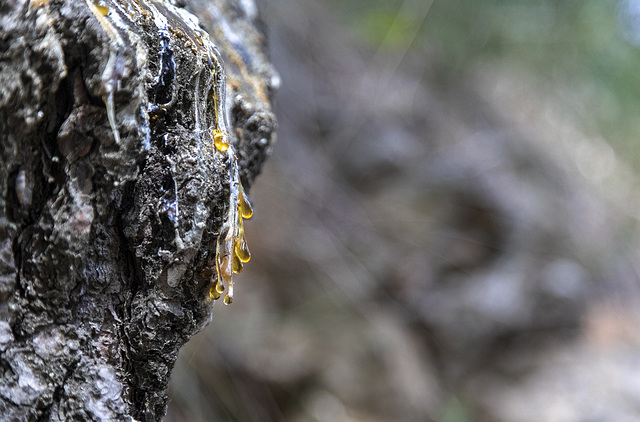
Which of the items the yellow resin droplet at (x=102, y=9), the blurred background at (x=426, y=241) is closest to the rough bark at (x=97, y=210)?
the yellow resin droplet at (x=102, y=9)

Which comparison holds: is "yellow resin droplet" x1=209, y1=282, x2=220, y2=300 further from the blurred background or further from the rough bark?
the blurred background

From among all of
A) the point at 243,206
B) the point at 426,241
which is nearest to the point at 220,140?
the point at 243,206

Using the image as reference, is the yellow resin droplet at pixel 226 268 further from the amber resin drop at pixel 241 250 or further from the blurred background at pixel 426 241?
the blurred background at pixel 426 241

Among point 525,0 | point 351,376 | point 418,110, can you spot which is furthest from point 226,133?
point 525,0

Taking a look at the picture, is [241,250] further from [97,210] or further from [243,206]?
[97,210]

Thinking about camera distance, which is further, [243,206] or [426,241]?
[426,241]

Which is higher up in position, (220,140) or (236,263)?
(220,140)

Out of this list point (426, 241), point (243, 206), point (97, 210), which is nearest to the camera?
point (97, 210)
